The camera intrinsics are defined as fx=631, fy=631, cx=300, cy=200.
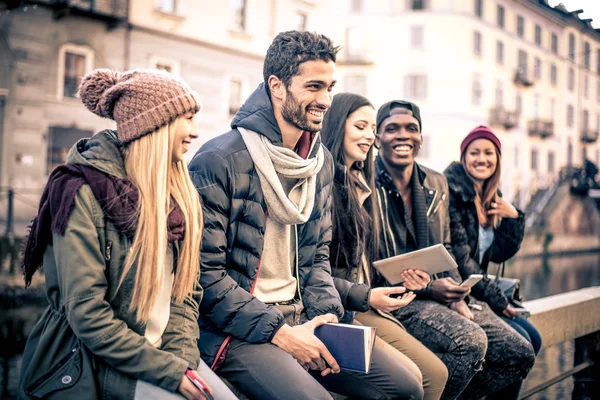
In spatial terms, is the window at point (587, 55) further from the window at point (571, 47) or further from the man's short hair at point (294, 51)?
the man's short hair at point (294, 51)

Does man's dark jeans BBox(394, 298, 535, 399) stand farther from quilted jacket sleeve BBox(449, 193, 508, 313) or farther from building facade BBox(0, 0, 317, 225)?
building facade BBox(0, 0, 317, 225)

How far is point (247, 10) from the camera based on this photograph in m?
18.2

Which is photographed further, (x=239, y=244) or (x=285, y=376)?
(x=239, y=244)

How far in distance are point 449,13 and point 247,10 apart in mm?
13225

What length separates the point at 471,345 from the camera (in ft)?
9.30

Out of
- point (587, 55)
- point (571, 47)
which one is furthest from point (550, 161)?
point (587, 55)

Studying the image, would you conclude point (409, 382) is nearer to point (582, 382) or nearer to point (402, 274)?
point (402, 274)

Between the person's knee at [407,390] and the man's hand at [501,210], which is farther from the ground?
the man's hand at [501,210]

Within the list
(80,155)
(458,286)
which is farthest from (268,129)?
(458,286)

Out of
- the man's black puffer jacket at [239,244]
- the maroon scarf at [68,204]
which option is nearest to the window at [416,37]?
the man's black puffer jacket at [239,244]

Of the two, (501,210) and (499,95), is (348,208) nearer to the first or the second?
(501,210)

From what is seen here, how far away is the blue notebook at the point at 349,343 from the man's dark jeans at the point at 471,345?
0.86 m

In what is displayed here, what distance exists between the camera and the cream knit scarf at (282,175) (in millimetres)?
2322

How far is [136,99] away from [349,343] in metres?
1.06
